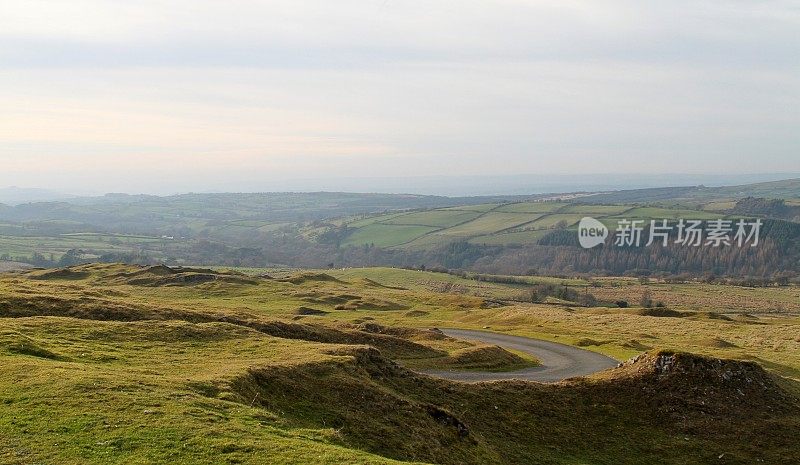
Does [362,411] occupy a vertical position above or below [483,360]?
above

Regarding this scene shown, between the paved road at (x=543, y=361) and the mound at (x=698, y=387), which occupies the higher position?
the mound at (x=698, y=387)

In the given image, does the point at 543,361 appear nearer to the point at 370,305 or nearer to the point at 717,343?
the point at 717,343

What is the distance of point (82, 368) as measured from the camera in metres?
30.6

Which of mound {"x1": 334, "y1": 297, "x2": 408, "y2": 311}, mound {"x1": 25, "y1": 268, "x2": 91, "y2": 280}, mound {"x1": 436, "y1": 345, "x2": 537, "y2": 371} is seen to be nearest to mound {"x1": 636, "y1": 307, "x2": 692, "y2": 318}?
mound {"x1": 334, "y1": 297, "x2": 408, "y2": 311}

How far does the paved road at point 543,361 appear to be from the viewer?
171 ft

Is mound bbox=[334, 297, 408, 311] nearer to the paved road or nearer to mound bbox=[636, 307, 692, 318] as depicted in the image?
the paved road

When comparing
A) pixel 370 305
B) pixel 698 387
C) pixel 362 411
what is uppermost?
pixel 362 411

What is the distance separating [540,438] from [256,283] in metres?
104

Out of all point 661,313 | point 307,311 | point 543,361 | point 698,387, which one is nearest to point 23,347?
point 698,387

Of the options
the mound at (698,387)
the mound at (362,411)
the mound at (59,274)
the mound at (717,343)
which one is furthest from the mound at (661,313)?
the mound at (59,274)

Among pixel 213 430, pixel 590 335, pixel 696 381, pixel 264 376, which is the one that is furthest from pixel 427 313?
pixel 213 430

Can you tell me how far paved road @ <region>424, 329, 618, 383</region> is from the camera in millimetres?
52219

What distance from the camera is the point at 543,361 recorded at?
64.2 m

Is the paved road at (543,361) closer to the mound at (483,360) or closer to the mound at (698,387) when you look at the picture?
the mound at (483,360)
